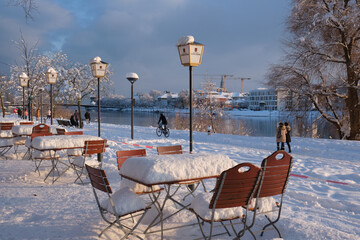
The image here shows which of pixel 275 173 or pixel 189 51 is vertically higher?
pixel 189 51

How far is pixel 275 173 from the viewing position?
12.2ft

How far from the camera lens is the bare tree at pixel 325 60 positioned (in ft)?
55.6

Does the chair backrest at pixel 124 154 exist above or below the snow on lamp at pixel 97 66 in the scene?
below

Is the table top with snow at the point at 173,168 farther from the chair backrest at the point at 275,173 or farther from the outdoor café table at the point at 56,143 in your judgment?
the outdoor café table at the point at 56,143

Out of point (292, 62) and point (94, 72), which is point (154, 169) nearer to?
point (94, 72)

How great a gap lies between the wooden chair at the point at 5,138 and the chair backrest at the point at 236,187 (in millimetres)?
8323

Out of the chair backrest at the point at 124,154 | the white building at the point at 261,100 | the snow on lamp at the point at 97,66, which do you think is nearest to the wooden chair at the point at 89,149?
the chair backrest at the point at 124,154

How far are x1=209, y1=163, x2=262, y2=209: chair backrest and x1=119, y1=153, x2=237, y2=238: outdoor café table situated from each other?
2.02 ft

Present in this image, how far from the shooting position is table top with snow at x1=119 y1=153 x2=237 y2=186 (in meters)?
3.71

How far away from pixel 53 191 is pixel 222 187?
397cm

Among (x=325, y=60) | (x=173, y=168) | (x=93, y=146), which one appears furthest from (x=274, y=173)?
(x=325, y=60)

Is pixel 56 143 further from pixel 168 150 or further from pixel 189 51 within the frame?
pixel 189 51

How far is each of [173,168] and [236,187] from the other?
32.3 inches

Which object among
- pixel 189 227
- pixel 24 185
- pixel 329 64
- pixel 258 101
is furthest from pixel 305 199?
pixel 258 101
